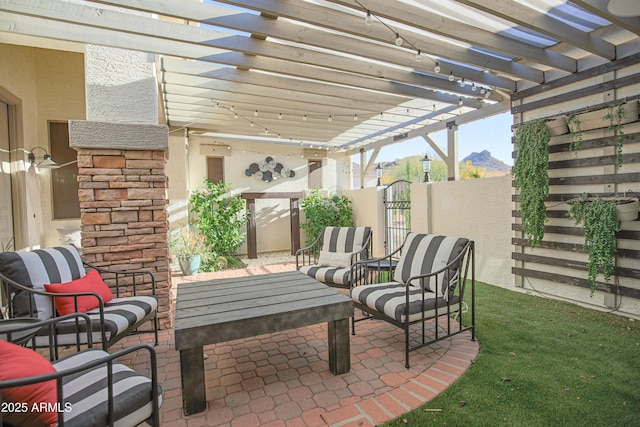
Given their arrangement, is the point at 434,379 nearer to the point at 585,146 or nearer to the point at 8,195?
the point at 585,146

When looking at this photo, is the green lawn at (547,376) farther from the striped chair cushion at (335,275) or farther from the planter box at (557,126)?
the planter box at (557,126)

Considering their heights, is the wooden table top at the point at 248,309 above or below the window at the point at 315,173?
below

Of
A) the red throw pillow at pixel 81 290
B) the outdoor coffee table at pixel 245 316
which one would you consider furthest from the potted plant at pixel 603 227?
the red throw pillow at pixel 81 290

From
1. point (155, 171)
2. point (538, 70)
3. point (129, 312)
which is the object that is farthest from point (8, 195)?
point (538, 70)

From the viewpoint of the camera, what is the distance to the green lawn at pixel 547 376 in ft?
6.50

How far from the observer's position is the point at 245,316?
2.26 meters

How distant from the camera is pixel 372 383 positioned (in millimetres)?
2391

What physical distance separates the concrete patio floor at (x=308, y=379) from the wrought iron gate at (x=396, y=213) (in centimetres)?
401

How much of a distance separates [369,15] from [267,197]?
6395 mm

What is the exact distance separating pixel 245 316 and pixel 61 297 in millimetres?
1420

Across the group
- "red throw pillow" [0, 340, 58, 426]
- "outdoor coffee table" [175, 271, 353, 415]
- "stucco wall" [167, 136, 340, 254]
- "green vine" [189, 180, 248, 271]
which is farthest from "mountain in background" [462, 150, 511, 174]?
"red throw pillow" [0, 340, 58, 426]

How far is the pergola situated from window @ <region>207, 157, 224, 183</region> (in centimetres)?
225

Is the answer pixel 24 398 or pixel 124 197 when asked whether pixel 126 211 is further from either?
pixel 24 398

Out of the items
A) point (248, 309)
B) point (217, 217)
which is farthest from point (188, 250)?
point (248, 309)
